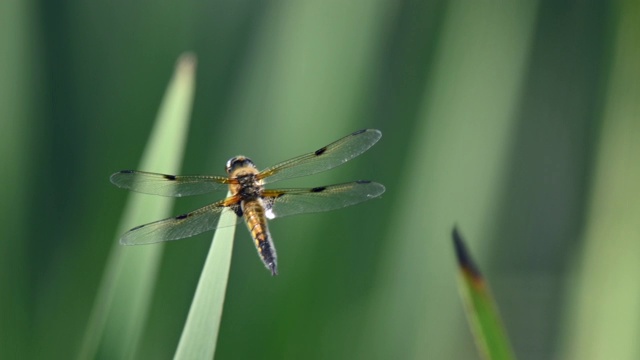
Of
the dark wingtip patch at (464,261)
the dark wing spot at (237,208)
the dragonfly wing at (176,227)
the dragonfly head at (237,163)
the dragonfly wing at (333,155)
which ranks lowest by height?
the dragonfly wing at (176,227)

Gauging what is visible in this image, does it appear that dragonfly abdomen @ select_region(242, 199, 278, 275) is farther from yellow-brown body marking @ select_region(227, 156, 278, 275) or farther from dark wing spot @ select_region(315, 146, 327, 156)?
dark wing spot @ select_region(315, 146, 327, 156)

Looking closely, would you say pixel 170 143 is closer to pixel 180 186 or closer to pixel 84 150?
pixel 180 186

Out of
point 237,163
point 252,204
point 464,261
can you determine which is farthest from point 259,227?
point 464,261

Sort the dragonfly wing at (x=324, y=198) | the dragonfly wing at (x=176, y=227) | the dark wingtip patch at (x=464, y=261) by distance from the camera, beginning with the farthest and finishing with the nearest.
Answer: the dragonfly wing at (x=324, y=198) → the dragonfly wing at (x=176, y=227) → the dark wingtip patch at (x=464, y=261)

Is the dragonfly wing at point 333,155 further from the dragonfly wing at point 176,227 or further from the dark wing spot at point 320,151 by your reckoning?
the dragonfly wing at point 176,227

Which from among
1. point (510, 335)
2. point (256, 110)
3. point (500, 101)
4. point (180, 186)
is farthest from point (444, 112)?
point (510, 335)

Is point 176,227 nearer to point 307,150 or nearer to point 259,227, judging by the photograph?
point 259,227

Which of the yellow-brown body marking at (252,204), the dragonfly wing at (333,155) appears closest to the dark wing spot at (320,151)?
the dragonfly wing at (333,155)
